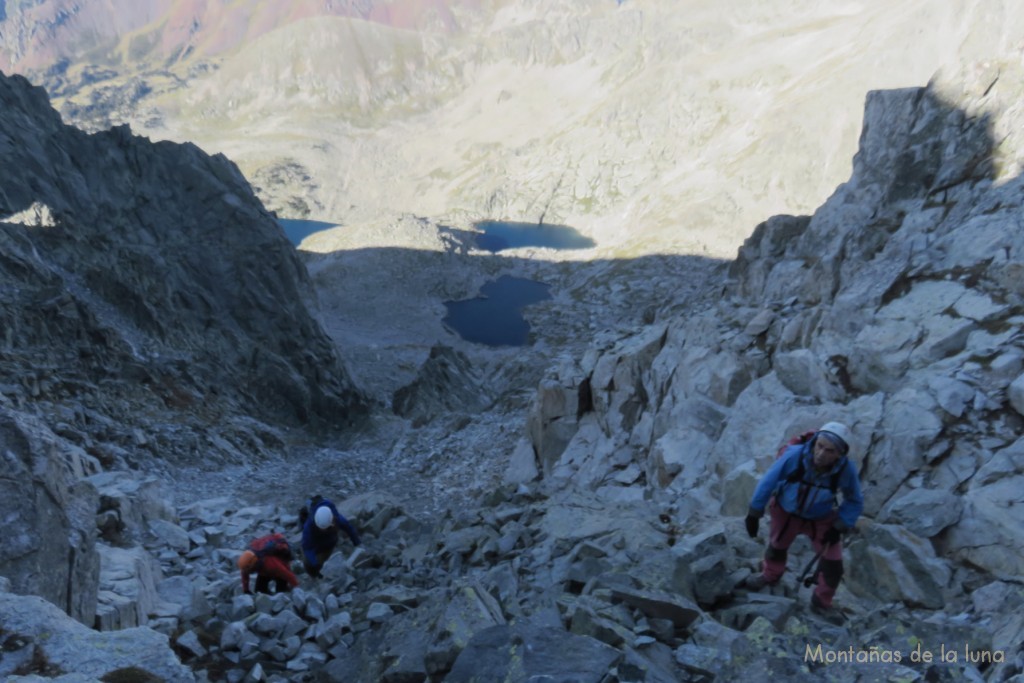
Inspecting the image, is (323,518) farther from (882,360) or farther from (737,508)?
(882,360)

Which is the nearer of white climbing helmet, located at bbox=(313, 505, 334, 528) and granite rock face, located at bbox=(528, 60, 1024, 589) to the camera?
granite rock face, located at bbox=(528, 60, 1024, 589)

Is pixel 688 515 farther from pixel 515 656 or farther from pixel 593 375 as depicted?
pixel 593 375

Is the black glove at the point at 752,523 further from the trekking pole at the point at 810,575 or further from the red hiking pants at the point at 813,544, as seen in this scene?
the trekking pole at the point at 810,575

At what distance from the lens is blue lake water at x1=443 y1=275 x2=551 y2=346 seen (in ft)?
257

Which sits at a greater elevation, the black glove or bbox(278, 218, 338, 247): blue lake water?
bbox(278, 218, 338, 247): blue lake water

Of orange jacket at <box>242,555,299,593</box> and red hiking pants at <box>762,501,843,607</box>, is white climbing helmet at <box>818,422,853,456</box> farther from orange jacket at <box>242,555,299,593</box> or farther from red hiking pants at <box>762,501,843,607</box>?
orange jacket at <box>242,555,299,593</box>

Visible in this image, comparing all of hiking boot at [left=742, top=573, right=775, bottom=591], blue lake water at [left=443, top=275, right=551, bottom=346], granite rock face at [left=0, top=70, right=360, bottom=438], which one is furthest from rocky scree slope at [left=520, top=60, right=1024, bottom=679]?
blue lake water at [left=443, top=275, right=551, bottom=346]

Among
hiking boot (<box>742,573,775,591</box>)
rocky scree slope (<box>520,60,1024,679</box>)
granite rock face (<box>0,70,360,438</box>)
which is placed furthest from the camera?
granite rock face (<box>0,70,360,438</box>)

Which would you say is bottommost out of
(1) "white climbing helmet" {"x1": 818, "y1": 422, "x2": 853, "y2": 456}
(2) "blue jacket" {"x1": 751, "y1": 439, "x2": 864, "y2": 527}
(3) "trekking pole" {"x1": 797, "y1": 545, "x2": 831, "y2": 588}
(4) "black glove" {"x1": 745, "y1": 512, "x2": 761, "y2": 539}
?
(3) "trekking pole" {"x1": 797, "y1": 545, "x2": 831, "y2": 588}

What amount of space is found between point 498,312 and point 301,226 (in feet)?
243

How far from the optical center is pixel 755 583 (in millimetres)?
9258

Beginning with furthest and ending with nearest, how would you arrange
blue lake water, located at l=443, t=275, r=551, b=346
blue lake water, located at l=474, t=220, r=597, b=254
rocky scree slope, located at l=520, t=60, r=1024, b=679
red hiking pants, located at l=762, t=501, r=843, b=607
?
1. blue lake water, located at l=474, t=220, r=597, b=254
2. blue lake water, located at l=443, t=275, r=551, b=346
3. rocky scree slope, located at l=520, t=60, r=1024, b=679
4. red hiking pants, located at l=762, t=501, r=843, b=607

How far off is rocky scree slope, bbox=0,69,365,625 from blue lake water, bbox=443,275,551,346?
34752 mm

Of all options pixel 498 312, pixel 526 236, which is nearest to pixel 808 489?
pixel 498 312
